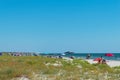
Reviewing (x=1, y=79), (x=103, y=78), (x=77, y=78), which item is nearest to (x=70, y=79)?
(x=77, y=78)

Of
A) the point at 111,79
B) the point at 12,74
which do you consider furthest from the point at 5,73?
the point at 111,79

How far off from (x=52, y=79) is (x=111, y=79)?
344 centimetres

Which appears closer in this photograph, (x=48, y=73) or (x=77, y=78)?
(x=77, y=78)

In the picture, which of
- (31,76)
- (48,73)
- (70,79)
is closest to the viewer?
(70,79)

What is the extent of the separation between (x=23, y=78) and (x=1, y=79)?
1.32 metres

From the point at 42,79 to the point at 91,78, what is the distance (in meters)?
2.89

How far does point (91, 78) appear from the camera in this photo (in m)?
20.9

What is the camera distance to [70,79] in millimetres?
20281

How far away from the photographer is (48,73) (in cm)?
2445

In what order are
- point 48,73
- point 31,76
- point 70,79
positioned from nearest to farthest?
point 70,79 < point 31,76 < point 48,73

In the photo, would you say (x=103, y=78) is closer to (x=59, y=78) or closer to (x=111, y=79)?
(x=111, y=79)

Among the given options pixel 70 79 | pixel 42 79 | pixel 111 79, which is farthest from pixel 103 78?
pixel 42 79

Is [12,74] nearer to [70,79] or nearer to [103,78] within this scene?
[70,79]

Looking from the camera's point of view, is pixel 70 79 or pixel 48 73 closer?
pixel 70 79
